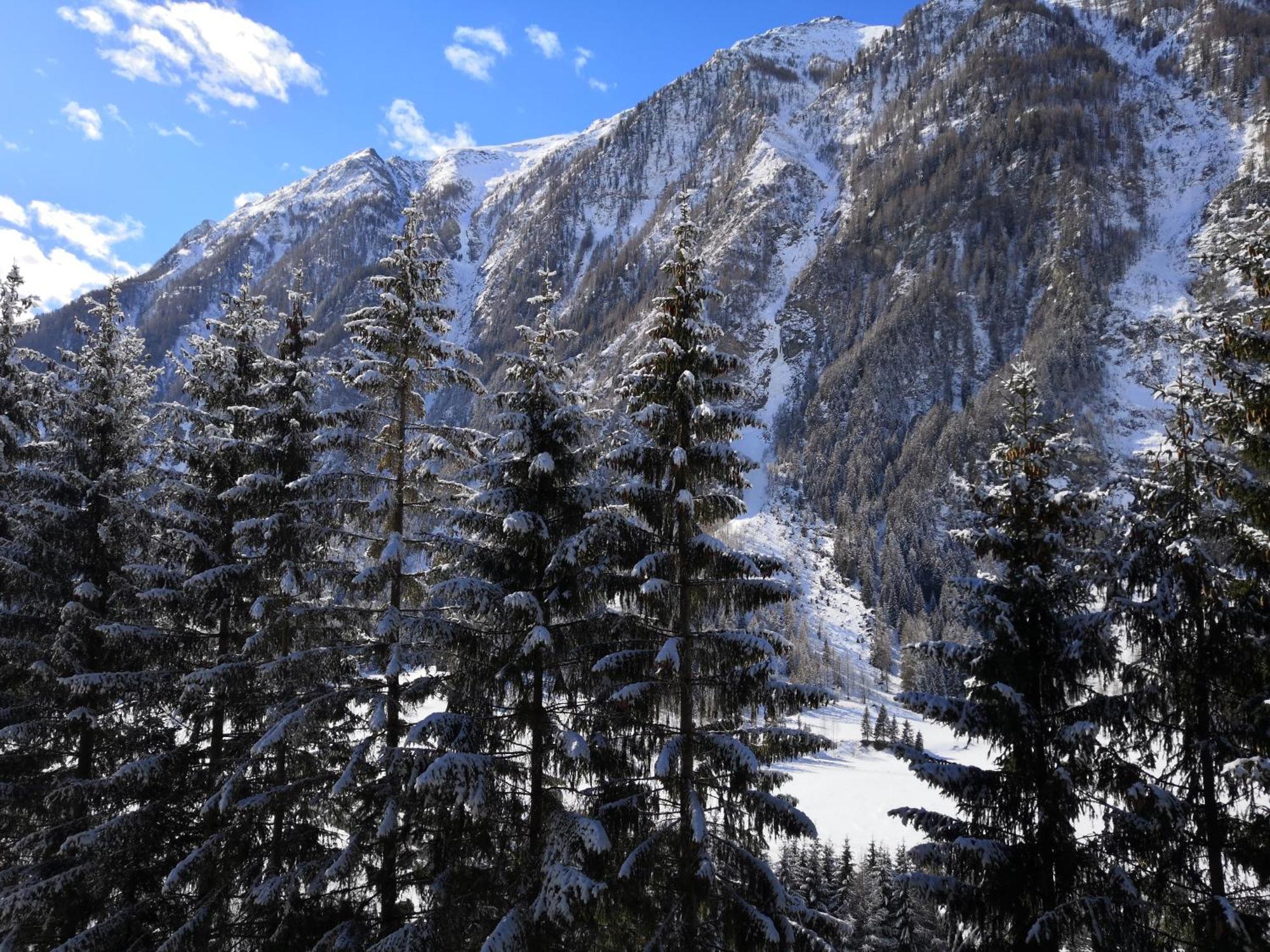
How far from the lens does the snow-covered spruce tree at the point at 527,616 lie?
9.88 m

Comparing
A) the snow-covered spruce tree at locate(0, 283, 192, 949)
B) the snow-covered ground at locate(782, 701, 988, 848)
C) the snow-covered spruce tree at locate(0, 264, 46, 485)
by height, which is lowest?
the snow-covered ground at locate(782, 701, 988, 848)

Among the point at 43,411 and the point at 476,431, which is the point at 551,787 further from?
the point at 43,411

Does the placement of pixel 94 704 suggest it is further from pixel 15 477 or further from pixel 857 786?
pixel 857 786

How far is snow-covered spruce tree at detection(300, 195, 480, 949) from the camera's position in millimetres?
10531

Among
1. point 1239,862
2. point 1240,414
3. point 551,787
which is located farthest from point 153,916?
point 1240,414

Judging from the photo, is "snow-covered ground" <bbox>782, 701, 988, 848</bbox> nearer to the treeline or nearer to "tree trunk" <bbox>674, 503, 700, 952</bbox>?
the treeline

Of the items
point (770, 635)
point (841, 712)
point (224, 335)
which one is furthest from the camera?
point (841, 712)

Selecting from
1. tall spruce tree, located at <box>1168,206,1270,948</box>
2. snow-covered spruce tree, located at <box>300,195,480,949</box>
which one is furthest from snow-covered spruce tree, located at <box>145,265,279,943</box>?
tall spruce tree, located at <box>1168,206,1270,948</box>

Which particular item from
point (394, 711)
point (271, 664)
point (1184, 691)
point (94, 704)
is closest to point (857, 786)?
point (1184, 691)

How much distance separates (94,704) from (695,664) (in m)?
12.1

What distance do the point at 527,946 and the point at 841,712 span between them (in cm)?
14568

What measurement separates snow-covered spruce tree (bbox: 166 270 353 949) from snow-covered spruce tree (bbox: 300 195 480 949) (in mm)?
463

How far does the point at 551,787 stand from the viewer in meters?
11.4

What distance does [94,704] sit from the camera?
13.7 meters
